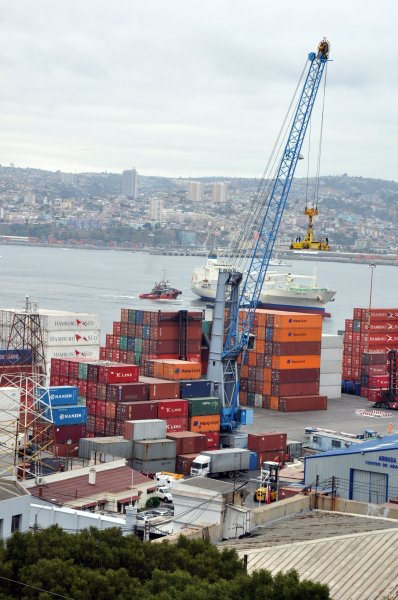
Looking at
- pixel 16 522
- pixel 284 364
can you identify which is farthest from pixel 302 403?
pixel 16 522

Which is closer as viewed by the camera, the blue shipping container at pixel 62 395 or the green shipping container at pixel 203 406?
the blue shipping container at pixel 62 395

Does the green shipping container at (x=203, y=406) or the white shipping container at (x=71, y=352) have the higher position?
the white shipping container at (x=71, y=352)

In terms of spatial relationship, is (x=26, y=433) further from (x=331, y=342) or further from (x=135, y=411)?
(x=331, y=342)

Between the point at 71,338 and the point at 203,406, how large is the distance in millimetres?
8549

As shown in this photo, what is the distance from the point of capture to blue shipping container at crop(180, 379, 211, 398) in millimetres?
35438

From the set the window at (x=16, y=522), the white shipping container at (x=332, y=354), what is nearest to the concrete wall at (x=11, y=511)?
the window at (x=16, y=522)

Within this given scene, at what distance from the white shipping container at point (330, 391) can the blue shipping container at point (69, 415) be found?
59.5 feet

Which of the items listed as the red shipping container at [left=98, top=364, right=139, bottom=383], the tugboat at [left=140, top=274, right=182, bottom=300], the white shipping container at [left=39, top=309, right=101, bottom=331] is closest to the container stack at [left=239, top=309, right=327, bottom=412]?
the white shipping container at [left=39, top=309, right=101, bottom=331]

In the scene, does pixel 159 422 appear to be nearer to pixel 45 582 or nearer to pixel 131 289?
pixel 45 582

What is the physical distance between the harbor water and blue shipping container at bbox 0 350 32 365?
30.4 meters

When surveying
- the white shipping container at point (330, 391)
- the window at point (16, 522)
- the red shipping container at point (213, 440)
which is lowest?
the white shipping container at point (330, 391)

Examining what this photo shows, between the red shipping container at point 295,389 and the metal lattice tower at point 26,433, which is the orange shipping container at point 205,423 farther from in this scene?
the red shipping container at point 295,389

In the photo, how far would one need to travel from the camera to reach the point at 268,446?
3375cm

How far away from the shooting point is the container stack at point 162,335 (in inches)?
1630
